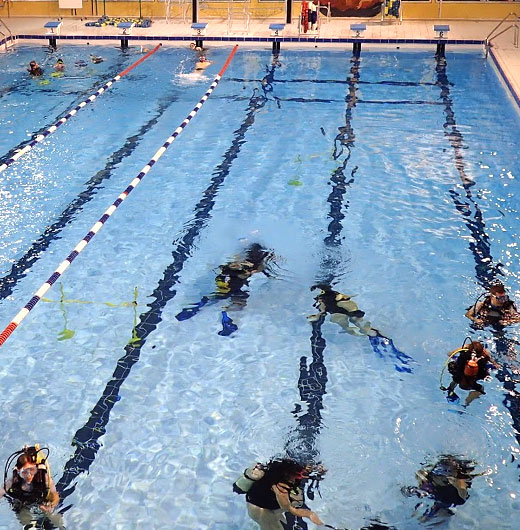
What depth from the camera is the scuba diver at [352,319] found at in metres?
6.06

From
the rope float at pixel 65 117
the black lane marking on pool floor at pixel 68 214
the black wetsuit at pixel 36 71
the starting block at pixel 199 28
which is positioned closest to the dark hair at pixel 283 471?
the black lane marking on pool floor at pixel 68 214

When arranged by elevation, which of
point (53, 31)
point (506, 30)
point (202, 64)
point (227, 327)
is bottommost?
point (227, 327)

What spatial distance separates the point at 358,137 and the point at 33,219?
4606 millimetres

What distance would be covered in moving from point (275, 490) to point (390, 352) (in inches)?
71.5

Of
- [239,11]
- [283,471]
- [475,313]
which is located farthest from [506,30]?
[283,471]

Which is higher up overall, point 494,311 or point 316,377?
point 494,311

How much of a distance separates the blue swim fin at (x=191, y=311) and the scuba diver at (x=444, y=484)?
8.00ft

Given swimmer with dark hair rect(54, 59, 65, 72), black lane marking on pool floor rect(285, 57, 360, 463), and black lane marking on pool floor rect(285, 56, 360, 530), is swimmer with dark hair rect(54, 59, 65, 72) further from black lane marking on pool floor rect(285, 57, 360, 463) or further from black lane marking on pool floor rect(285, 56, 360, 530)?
black lane marking on pool floor rect(285, 56, 360, 530)

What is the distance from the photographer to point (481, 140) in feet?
34.3

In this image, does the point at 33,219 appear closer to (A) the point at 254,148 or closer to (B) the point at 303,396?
(A) the point at 254,148

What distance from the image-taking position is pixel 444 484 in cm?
486

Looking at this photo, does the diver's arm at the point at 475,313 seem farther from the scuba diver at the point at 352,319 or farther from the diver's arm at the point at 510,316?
the scuba diver at the point at 352,319

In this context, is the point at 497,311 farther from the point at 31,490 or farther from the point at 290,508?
the point at 31,490

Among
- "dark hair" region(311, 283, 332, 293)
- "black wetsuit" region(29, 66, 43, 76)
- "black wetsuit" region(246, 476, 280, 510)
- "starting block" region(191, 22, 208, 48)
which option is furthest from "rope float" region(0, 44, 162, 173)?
"black wetsuit" region(246, 476, 280, 510)
